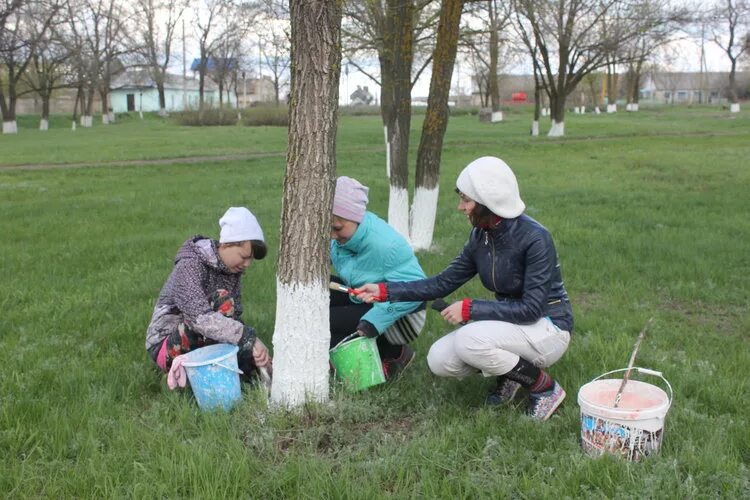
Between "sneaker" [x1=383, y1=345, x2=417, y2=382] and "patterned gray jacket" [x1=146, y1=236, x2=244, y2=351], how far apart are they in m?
0.91

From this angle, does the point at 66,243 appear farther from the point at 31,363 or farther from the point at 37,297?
the point at 31,363

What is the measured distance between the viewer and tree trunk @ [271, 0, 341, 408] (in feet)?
10.9

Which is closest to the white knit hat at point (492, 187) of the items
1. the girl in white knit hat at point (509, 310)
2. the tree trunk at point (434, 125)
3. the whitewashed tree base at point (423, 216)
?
the girl in white knit hat at point (509, 310)

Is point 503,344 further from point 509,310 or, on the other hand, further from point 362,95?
point 362,95

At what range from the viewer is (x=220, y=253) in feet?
13.2

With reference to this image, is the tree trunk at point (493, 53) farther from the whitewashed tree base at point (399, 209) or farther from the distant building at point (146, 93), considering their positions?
the distant building at point (146, 93)

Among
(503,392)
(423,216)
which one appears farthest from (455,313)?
(423,216)

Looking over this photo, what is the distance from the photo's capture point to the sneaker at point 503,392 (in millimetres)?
3582

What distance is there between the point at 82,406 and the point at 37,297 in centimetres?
276

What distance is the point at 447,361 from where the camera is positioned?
11.8 feet

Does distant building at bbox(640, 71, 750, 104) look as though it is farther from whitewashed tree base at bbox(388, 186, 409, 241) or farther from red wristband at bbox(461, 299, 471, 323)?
red wristband at bbox(461, 299, 471, 323)

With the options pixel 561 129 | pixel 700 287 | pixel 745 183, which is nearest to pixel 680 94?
pixel 561 129

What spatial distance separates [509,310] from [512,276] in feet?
0.73

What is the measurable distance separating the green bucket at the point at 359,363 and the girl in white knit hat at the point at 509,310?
12.9 inches
